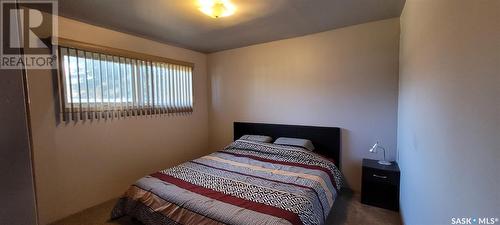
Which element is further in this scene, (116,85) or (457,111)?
(116,85)

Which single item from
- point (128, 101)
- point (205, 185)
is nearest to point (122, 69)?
point (128, 101)

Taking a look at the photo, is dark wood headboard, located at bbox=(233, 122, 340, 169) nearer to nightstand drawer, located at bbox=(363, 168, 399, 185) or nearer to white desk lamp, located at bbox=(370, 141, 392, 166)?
white desk lamp, located at bbox=(370, 141, 392, 166)

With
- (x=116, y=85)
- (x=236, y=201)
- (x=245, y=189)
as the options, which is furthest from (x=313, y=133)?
(x=116, y=85)

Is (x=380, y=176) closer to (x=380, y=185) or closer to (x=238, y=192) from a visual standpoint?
(x=380, y=185)

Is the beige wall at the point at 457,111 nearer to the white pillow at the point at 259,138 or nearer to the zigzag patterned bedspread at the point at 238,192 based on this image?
the zigzag patterned bedspread at the point at 238,192

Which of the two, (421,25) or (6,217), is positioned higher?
(421,25)

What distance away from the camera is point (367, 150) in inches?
112

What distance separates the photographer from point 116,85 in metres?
2.80

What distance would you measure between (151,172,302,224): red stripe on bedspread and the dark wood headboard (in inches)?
68.1

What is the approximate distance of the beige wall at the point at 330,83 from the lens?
2701 millimetres

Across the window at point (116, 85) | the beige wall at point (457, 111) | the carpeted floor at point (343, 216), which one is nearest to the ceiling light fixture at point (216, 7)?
the window at point (116, 85)

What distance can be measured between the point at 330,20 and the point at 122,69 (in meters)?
2.82

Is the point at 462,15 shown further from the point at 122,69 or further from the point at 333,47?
the point at 122,69

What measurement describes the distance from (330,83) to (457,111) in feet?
7.17
